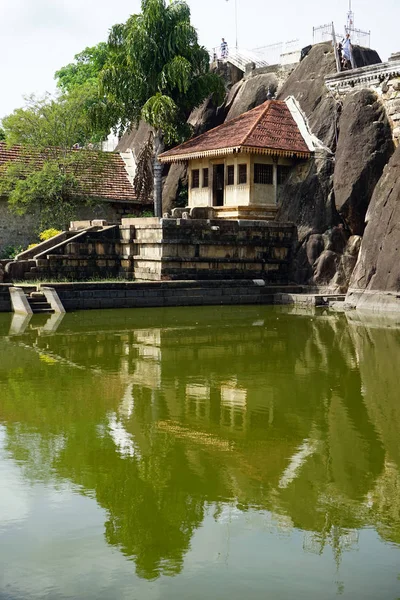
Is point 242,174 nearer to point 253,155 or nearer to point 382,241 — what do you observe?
point 253,155

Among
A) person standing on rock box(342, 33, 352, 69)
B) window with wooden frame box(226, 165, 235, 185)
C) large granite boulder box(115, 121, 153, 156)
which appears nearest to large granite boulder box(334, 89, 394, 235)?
window with wooden frame box(226, 165, 235, 185)

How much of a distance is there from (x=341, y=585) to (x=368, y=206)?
1917cm

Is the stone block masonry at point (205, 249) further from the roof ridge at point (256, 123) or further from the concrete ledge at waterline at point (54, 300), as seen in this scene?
the concrete ledge at waterline at point (54, 300)

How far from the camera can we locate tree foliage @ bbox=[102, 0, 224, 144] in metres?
27.6

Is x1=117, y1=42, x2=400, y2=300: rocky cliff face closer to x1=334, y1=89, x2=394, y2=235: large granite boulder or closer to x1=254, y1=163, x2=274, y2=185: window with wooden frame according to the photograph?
x1=334, y1=89, x2=394, y2=235: large granite boulder

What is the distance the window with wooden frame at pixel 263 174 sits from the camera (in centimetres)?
2505

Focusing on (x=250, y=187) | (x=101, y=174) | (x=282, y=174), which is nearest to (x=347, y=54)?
(x=282, y=174)

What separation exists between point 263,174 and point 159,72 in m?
6.38

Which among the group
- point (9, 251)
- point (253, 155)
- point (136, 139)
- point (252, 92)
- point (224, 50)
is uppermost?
point (224, 50)

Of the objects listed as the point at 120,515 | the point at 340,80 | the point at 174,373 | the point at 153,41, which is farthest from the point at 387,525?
the point at 153,41

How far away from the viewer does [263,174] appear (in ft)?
82.6

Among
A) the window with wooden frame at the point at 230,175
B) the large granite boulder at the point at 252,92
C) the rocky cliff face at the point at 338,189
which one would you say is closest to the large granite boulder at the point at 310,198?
the rocky cliff face at the point at 338,189

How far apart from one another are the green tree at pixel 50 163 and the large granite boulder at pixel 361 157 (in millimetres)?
10610

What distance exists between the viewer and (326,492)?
5793 millimetres
